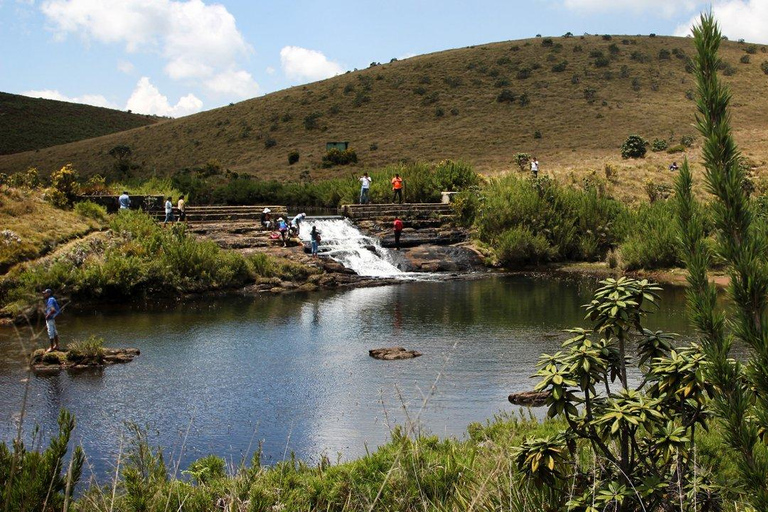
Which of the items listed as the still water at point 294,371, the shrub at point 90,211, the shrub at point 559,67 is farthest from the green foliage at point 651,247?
the shrub at point 559,67

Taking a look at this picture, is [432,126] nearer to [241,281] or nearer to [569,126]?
[569,126]

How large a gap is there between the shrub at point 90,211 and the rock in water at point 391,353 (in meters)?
16.8

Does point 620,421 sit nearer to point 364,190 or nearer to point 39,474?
point 39,474

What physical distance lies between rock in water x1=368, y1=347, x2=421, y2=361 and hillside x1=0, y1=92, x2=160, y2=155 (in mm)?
75037

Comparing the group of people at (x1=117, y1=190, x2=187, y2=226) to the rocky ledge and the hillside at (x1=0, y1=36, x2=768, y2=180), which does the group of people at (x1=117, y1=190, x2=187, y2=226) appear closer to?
the rocky ledge

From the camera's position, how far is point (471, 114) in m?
71.2

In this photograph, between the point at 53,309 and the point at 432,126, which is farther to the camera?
the point at 432,126

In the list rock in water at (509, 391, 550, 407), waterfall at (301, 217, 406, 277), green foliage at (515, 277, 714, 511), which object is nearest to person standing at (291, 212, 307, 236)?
waterfall at (301, 217, 406, 277)

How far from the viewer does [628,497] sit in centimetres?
504

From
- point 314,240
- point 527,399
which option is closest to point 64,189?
point 314,240

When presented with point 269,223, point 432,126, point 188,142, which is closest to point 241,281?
point 269,223

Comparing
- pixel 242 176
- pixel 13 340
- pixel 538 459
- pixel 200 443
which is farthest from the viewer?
pixel 242 176

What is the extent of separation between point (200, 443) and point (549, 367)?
22.6 ft

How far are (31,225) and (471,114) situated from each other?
169 ft
